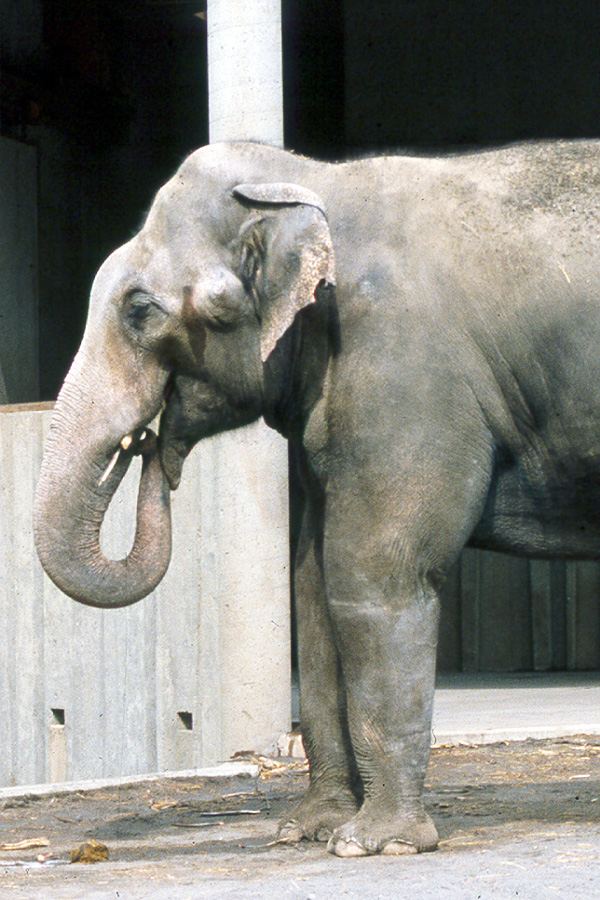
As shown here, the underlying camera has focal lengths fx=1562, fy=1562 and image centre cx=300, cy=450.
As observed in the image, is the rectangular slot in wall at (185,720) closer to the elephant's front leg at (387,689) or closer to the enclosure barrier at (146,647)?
the enclosure barrier at (146,647)

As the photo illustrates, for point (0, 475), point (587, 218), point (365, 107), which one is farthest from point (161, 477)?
point (365, 107)

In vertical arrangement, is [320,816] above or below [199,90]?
below

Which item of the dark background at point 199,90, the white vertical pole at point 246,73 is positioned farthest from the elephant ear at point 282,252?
the dark background at point 199,90

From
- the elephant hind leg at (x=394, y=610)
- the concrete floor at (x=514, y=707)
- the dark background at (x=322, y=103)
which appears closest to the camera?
the elephant hind leg at (x=394, y=610)

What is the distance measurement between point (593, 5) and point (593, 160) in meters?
8.10

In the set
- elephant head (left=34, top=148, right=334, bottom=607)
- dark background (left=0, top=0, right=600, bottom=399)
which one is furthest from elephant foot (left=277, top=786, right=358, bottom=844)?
dark background (left=0, top=0, right=600, bottom=399)

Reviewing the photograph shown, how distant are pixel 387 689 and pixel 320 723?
0.59 meters

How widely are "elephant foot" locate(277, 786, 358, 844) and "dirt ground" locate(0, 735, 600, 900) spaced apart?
0.09 m

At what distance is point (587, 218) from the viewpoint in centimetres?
432

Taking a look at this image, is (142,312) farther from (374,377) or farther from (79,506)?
(374,377)

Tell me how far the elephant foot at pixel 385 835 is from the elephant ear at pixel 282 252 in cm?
129

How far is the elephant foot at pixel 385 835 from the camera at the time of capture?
13.6 feet

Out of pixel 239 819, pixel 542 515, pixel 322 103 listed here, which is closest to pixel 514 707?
pixel 239 819

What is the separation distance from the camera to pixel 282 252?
13.9 ft
